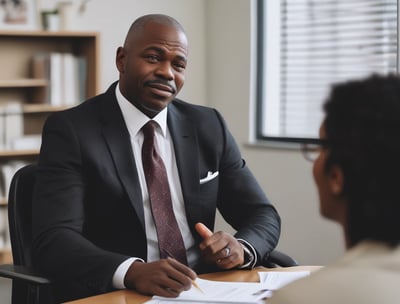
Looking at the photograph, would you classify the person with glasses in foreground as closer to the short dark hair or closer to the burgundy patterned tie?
the short dark hair

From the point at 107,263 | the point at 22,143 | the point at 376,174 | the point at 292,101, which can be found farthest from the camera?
the point at 292,101

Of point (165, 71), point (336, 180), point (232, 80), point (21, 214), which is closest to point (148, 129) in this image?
point (165, 71)

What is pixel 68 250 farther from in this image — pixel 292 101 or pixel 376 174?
pixel 292 101

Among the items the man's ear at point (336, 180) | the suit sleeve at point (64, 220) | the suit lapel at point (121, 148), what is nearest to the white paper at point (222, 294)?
the suit sleeve at point (64, 220)

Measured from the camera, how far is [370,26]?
13.8 feet

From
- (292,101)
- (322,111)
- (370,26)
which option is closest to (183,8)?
(292,101)

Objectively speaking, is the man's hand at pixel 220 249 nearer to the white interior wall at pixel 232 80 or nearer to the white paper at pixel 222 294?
the white paper at pixel 222 294

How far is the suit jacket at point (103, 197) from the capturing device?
6.75 feet

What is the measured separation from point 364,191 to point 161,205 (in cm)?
124

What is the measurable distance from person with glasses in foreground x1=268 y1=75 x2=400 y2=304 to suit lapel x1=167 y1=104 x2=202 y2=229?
124 cm

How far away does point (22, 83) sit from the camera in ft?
13.5

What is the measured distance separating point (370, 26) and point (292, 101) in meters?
0.70

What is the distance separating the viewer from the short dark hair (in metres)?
1.03

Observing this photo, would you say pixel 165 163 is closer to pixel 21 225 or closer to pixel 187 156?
pixel 187 156
